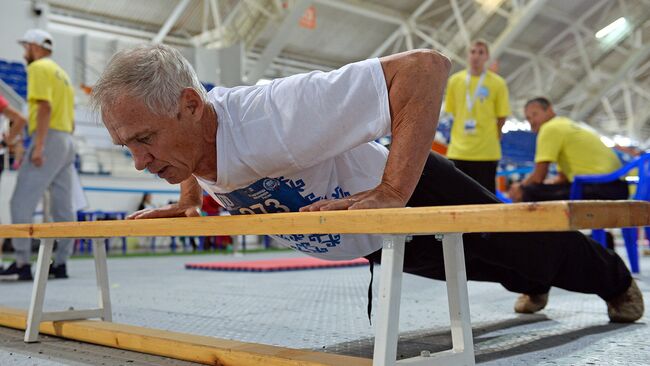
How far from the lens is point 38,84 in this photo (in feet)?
11.1

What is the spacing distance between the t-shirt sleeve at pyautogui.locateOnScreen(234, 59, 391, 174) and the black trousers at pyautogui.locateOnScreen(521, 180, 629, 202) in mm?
2485

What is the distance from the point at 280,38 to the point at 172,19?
88.0 inches

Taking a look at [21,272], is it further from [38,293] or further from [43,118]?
[38,293]

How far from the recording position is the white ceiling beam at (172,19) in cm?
1153

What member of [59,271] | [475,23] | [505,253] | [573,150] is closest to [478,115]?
[573,150]

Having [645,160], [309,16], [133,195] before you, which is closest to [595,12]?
[309,16]

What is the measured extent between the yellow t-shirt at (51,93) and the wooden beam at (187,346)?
6.25ft

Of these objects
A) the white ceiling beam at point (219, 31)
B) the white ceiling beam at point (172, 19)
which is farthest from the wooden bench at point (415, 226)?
the white ceiling beam at point (219, 31)

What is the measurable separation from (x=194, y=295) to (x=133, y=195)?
6.87 m

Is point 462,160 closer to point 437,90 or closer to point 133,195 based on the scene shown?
point 437,90

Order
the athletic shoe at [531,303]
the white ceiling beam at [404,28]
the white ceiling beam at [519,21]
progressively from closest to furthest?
the athletic shoe at [531,303], the white ceiling beam at [519,21], the white ceiling beam at [404,28]

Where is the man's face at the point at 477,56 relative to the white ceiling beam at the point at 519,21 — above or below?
below

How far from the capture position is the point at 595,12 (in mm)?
13953

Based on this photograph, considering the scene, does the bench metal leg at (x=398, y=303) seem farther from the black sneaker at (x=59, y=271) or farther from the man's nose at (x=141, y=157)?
the black sneaker at (x=59, y=271)
